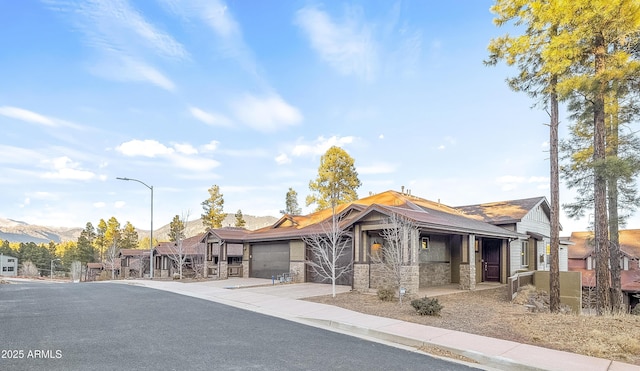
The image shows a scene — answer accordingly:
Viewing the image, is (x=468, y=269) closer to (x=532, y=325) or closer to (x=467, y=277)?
(x=467, y=277)

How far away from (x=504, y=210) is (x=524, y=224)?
68.0 inches

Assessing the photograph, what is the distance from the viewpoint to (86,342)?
698cm

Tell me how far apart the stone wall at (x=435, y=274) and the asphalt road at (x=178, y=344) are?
10.7 m

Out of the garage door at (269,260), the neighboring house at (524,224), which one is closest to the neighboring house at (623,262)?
the neighboring house at (524,224)

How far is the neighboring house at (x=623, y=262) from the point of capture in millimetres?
27148

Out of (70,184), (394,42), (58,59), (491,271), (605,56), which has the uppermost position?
(394,42)

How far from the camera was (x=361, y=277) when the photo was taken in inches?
650

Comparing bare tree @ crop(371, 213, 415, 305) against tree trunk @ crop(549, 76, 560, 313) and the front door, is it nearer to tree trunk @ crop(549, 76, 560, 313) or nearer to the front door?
tree trunk @ crop(549, 76, 560, 313)

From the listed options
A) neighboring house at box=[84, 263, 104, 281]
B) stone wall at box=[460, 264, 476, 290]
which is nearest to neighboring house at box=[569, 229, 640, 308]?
stone wall at box=[460, 264, 476, 290]

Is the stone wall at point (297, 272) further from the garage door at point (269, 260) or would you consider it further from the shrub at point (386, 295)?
the shrub at point (386, 295)

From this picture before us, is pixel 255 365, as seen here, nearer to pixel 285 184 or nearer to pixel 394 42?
pixel 394 42

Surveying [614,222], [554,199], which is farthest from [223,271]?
[614,222]

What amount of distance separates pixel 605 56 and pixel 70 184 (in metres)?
48.9

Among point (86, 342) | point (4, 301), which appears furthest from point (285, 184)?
point (86, 342)
